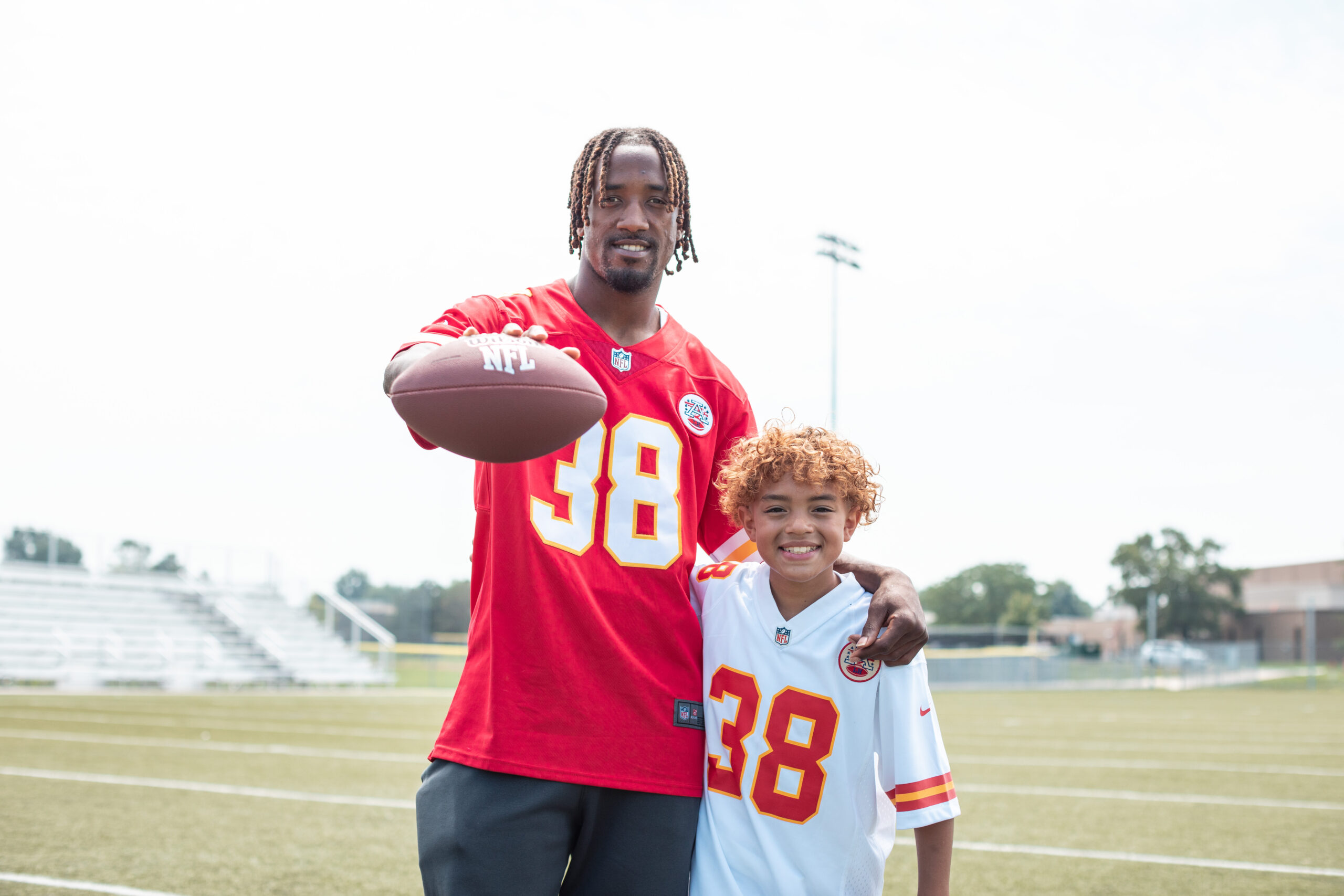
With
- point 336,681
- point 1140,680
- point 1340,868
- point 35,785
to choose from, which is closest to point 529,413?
point 1340,868

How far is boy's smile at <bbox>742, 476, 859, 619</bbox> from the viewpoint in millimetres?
2035

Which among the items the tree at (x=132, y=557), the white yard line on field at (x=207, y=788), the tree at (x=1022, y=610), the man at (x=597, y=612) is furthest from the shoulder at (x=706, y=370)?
the tree at (x=1022, y=610)

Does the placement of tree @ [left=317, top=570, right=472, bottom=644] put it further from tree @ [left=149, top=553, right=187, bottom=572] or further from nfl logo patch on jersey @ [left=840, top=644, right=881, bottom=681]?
nfl logo patch on jersey @ [left=840, top=644, right=881, bottom=681]

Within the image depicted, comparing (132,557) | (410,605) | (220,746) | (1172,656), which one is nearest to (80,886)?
(220,746)

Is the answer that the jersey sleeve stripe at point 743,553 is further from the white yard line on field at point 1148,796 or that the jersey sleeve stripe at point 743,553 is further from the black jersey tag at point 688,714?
the white yard line on field at point 1148,796

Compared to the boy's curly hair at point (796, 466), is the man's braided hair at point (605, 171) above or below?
above

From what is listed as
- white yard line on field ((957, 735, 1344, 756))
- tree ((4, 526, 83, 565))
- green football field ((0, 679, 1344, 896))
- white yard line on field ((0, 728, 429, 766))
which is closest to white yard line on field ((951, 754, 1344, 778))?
green football field ((0, 679, 1344, 896))

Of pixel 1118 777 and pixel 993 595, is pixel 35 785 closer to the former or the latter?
pixel 1118 777

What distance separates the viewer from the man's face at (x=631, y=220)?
2037mm

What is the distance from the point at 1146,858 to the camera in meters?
5.09

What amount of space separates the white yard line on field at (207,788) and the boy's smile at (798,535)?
464 cm

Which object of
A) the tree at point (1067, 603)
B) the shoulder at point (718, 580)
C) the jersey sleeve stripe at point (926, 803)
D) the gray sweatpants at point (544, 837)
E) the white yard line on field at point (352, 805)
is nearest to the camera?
the gray sweatpants at point (544, 837)

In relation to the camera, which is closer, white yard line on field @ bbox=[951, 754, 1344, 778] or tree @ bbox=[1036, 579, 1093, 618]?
white yard line on field @ bbox=[951, 754, 1344, 778]

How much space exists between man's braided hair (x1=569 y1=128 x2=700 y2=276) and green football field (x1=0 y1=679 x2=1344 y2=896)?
3049 mm
